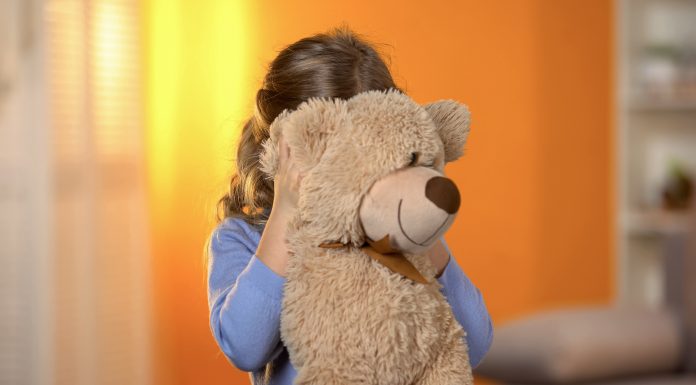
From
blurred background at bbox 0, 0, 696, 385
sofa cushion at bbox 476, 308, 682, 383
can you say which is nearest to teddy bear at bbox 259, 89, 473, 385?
blurred background at bbox 0, 0, 696, 385

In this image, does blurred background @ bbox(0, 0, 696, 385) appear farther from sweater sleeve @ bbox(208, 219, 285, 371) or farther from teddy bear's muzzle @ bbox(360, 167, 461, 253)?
teddy bear's muzzle @ bbox(360, 167, 461, 253)

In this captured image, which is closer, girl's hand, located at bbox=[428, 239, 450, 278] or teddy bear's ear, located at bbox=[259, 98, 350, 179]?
teddy bear's ear, located at bbox=[259, 98, 350, 179]

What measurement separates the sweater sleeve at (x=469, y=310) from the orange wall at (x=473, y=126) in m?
1.36

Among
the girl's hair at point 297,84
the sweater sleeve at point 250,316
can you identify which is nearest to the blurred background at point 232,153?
the girl's hair at point 297,84

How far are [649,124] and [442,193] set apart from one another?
250 cm

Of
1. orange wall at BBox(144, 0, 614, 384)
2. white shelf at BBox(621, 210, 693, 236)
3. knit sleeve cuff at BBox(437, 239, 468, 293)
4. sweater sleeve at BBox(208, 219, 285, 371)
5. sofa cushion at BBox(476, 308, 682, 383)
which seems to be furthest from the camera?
white shelf at BBox(621, 210, 693, 236)

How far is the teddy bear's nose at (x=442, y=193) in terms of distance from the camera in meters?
0.67

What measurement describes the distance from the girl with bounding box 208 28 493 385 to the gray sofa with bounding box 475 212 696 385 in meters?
→ 0.95

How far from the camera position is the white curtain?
2090 mm

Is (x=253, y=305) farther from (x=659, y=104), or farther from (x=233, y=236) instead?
(x=659, y=104)

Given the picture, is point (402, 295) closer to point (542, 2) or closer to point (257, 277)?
point (257, 277)

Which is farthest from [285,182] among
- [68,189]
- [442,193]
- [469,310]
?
[68,189]

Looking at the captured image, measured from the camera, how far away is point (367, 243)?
0.72m

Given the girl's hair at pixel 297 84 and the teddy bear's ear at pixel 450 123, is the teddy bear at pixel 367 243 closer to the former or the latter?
the teddy bear's ear at pixel 450 123
